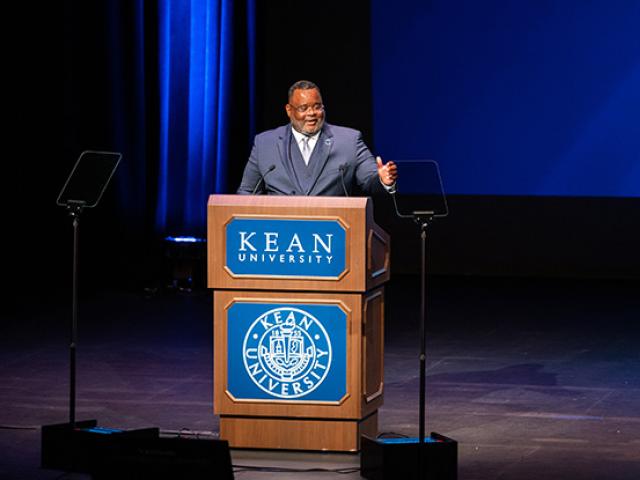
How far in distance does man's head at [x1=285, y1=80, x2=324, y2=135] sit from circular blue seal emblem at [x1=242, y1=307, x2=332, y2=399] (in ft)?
2.46

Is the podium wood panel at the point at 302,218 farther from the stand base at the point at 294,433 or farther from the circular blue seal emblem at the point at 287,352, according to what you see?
the stand base at the point at 294,433

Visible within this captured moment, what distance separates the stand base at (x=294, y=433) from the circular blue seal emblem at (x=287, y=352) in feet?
0.41

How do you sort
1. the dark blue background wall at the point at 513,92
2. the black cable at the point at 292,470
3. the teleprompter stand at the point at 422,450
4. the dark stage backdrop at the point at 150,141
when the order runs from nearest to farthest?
the teleprompter stand at the point at 422,450
the black cable at the point at 292,470
the dark stage backdrop at the point at 150,141
the dark blue background wall at the point at 513,92

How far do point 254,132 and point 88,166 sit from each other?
5313mm

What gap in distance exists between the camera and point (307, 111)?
207 inches

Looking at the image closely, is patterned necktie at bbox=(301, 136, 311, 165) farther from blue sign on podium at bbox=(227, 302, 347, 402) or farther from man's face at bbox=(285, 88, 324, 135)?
blue sign on podium at bbox=(227, 302, 347, 402)

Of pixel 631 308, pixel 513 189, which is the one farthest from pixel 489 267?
pixel 631 308

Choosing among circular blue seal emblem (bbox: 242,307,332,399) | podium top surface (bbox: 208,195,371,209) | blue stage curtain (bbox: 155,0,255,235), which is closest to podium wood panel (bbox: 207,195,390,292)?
podium top surface (bbox: 208,195,371,209)

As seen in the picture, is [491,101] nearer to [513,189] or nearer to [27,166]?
[513,189]

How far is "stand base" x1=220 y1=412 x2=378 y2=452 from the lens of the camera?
506 cm

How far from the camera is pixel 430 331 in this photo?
816 centimetres

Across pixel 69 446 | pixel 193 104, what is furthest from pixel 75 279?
pixel 193 104

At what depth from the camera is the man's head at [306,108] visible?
520cm

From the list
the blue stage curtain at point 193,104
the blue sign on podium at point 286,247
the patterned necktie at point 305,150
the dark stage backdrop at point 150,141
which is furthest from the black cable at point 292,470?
the blue stage curtain at point 193,104
